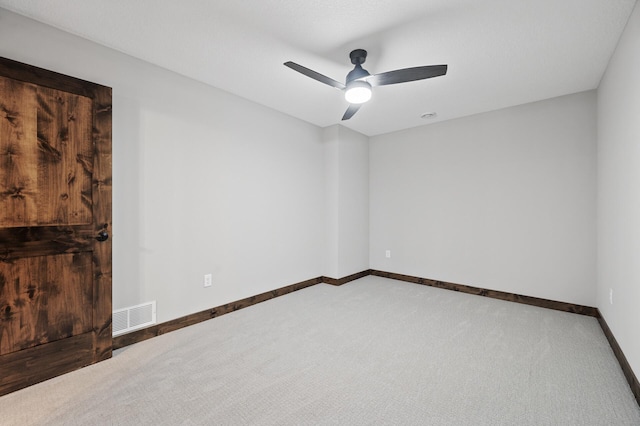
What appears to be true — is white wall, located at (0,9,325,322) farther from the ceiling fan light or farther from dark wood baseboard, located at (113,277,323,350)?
the ceiling fan light

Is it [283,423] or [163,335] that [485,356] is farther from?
[163,335]

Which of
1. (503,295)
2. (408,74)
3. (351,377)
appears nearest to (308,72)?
(408,74)

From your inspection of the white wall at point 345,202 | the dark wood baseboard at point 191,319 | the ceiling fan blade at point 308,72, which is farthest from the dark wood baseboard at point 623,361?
the dark wood baseboard at point 191,319

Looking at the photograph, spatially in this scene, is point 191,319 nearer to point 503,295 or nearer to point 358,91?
point 358,91

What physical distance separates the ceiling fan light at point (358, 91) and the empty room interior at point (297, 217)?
0.14ft

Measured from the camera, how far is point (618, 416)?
5.33ft

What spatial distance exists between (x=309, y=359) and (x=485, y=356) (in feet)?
4.47

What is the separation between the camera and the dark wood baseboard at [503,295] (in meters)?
3.24

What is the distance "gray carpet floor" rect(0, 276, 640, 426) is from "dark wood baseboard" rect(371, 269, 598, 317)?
137 millimetres

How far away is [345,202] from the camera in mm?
4594

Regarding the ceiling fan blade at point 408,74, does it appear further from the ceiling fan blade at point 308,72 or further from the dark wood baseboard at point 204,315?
the dark wood baseboard at point 204,315

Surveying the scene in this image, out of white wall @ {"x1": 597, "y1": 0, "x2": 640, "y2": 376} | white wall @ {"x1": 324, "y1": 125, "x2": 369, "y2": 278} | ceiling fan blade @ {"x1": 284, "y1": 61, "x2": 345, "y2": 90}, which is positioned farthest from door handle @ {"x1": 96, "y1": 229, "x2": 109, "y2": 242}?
white wall @ {"x1": 597, "y1": 0, "x2": 640, "y2": 376}

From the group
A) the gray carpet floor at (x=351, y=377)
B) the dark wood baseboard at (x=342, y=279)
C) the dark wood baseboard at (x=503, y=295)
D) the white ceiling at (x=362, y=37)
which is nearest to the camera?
the gray carpet floor at (x=351, y=377)

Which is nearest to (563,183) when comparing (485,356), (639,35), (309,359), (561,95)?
(561,95)
